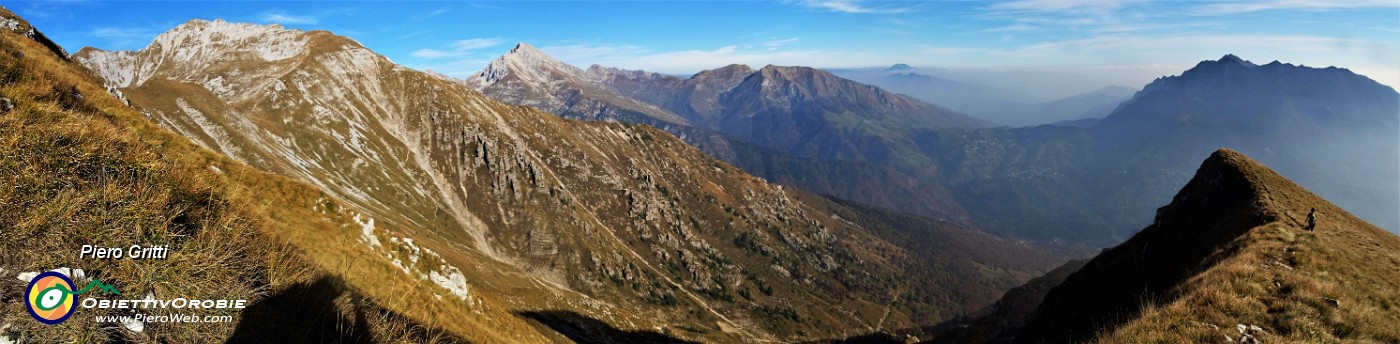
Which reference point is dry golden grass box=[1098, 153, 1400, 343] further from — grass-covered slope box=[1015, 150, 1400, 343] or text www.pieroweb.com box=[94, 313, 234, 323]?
text www.pieroweb.com box=[94, 313, 234, 323]

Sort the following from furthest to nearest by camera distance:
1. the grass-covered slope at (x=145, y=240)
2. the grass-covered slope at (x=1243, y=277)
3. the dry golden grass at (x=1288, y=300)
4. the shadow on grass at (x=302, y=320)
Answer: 1. the grass-covered slope at (x=1243, y=277)
2. the dry golden grass at (x=1288, y=300)
3. the shadow on grass at (x=302, y=320)
4. the grass-covered slope at (x=145, y=240)

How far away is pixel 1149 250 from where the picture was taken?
192 feet

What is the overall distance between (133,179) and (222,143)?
238 m

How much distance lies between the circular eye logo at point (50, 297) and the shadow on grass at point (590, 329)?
109024 millimetres

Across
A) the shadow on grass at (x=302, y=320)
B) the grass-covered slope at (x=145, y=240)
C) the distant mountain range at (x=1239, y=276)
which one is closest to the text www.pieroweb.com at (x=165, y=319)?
the grass-covered slope at (x=145, y=240)

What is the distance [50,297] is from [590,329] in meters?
140

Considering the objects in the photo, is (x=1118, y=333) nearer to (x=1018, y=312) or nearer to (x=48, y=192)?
(x=48, y=192)

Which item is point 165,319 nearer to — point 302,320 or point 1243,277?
point 302,320

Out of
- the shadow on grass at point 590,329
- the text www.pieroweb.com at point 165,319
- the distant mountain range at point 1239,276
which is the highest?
the text www.pieroweb.com at point 165,319

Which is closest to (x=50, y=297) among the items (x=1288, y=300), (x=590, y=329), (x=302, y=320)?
(x=302, y=320)

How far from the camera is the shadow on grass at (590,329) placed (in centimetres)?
12419

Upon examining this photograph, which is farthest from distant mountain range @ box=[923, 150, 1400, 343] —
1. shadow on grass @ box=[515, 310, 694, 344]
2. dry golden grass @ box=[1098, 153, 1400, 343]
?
shadow on grass @ box=[515, 310, 694, 344]

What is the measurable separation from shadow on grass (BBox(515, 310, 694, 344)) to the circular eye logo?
Result: 10902cm

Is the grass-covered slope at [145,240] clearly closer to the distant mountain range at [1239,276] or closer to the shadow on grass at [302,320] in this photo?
the shadow on grass at [302,320]
